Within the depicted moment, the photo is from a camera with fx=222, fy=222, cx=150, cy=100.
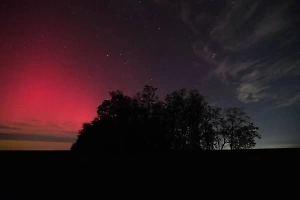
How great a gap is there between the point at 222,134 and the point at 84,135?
2443cm

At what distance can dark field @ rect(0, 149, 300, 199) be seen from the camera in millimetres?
7695

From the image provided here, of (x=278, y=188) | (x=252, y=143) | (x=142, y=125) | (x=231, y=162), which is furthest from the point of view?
(x=252, y=143)

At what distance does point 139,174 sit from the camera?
8.23 metres

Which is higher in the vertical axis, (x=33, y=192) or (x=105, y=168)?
(x=105, y=168)

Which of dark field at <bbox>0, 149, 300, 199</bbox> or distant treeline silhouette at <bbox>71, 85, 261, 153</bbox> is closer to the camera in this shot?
dark field at <bbox>0, 149, 300, 199</bbox>

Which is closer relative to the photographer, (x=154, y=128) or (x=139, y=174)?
(x=139, y=174)

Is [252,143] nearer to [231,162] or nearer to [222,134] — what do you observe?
[222,134]

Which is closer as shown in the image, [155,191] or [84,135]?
[155,191]

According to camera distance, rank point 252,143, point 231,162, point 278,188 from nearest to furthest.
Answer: point 278,188
point 231,162
point 252,143

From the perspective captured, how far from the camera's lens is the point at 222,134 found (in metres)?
40.8

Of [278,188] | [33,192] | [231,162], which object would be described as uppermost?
[231,162]

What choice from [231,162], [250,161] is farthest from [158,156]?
[250,161]

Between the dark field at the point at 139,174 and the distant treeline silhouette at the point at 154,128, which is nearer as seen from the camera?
the dark field at the point at 139,174

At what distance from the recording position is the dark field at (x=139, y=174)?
25.2 ft
